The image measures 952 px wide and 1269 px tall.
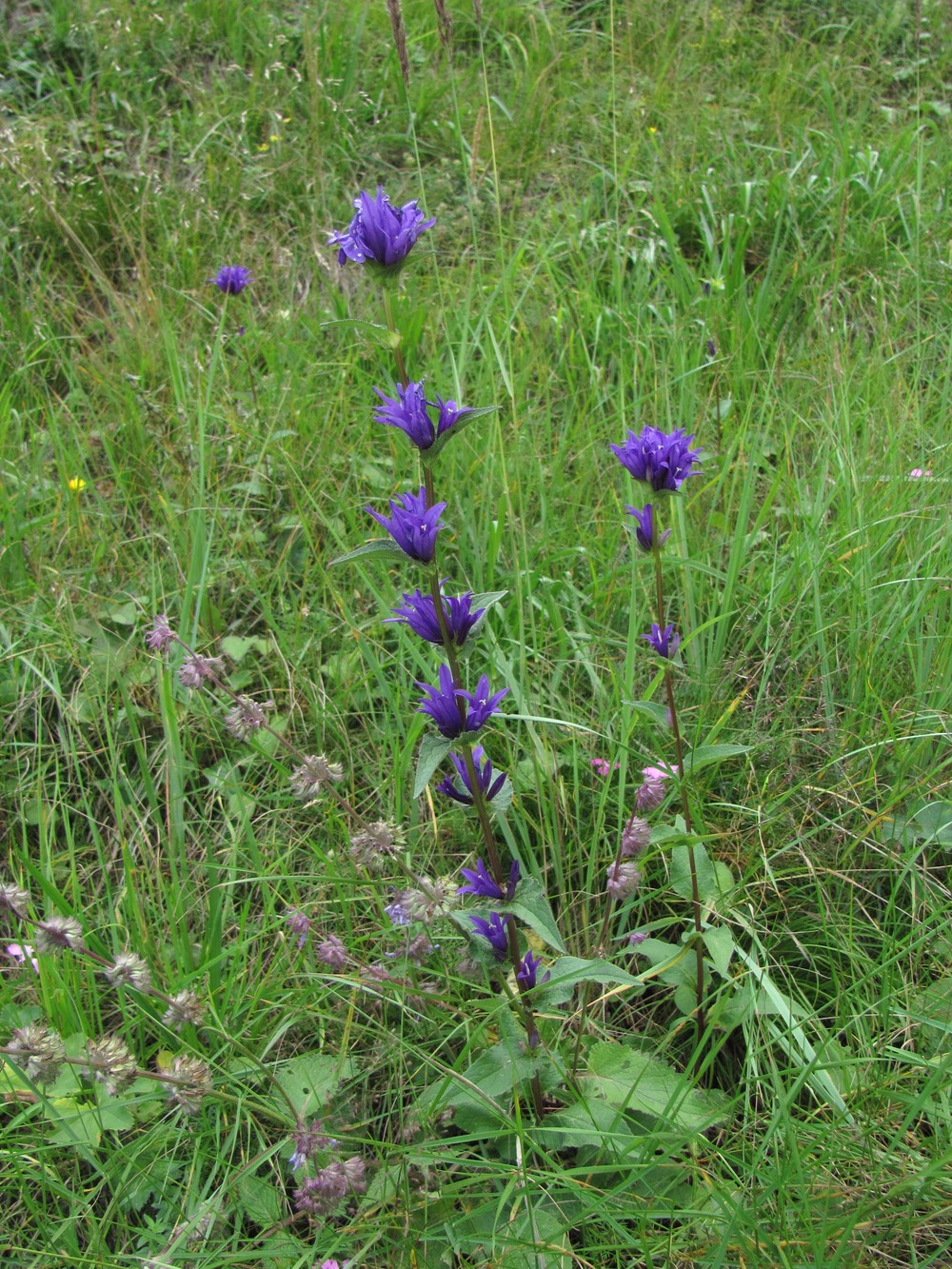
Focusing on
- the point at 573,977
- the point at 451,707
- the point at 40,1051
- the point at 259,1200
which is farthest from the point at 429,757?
the point at 259,1200

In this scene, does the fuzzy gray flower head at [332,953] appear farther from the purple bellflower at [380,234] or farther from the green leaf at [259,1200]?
the purple bellflower at [380,234]

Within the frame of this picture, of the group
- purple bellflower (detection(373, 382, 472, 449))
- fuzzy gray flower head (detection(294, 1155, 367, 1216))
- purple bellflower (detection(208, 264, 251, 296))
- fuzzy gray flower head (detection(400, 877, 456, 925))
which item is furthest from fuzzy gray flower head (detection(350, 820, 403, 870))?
purple bellflower (detection(208, 264, 251, 296))

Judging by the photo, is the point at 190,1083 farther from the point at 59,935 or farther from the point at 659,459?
the point at 659,459

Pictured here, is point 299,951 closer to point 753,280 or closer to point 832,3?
point 753,280

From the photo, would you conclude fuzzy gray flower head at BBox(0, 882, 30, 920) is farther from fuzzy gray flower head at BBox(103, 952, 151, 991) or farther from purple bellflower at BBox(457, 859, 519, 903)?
purple bellflower at BBox(457, 859, 519, 903)

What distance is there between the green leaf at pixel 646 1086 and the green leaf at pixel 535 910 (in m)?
0.26

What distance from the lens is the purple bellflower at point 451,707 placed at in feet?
4.20

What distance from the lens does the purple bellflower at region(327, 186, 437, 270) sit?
1.28 metres

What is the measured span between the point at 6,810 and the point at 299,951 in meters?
0.83

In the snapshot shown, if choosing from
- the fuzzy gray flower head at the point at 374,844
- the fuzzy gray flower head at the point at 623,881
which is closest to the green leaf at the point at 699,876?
the fuzzy gray flower head at the point at 623,881

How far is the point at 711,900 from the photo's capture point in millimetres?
1626

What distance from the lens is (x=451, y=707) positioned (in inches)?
50.6

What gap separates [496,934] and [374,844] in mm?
223

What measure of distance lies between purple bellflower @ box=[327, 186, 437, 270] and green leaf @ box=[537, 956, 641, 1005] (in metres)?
1.00
